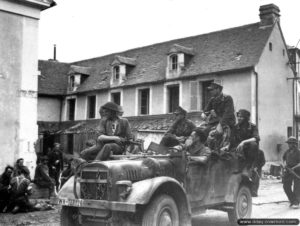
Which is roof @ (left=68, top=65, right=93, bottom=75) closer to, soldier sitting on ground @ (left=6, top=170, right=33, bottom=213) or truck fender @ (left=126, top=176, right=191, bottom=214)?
soldier sitting on ground @ (left=6, top=170, right=33, bottom=213)

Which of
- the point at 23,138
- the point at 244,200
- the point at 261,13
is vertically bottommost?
the point at 244,200

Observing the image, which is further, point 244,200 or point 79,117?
point 79,117

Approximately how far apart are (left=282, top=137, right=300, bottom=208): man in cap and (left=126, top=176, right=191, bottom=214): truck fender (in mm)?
5686

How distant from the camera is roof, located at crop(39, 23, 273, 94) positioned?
24.1 meters

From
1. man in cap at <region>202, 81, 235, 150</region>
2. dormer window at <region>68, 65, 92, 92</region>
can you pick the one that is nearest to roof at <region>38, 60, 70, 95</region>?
A: dormer window at <region>68, 65, 92, 92</region>

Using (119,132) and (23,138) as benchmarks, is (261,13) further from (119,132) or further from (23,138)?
(119,132)

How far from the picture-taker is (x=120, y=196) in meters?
6.16

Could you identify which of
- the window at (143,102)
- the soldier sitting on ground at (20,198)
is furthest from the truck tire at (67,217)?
the window at (143,102)

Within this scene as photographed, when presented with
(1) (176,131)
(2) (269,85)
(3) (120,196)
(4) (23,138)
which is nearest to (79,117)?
(2) (269,85)

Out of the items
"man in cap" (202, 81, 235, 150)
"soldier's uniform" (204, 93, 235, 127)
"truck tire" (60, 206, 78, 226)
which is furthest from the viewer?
"soldier's uniform" (204, 93, 235, 127)

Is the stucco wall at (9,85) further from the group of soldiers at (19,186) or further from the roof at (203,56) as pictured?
the roof at (203,56)

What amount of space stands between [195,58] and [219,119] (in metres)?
18.4

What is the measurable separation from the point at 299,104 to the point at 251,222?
2420 cm

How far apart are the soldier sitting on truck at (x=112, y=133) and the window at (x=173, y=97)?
18752mm
